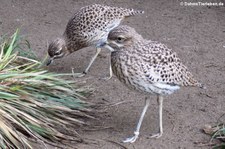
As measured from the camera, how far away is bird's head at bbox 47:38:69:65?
7.90m

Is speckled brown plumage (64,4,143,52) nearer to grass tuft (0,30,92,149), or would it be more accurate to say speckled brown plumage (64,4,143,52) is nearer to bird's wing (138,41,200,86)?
grass tuft (0,30,92,149)

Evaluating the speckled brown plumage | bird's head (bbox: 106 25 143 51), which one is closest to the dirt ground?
the speckled brown plumage

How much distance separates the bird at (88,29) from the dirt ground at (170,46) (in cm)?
35

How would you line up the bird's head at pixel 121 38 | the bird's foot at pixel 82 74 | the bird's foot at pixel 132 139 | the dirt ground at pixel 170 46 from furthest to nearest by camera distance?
the bird's foot at pixel 82 74
the dirt ground at pixel 170 46
the bird's foot at pixel 132 139
the bird's head at pixel 121 38

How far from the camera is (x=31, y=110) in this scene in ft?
19.5

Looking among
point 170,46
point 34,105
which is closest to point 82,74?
point 170,46

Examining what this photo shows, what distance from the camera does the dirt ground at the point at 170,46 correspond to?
6418 mm

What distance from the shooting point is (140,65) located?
19.3 feet

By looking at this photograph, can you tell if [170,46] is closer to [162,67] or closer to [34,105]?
[162,67]

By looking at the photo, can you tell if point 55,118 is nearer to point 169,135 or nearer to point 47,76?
point 47,76

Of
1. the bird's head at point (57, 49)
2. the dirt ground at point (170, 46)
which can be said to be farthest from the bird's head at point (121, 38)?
the bird's head at point (57, 49)

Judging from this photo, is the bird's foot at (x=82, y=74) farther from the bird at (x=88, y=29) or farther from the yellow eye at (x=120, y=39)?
the yellow eye at (x=120, y=39)

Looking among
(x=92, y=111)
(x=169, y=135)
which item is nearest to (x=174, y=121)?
(x=169, y=135)

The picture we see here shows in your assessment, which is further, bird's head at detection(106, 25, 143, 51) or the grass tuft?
bird's head at detection(106, 25, 143, 51)
